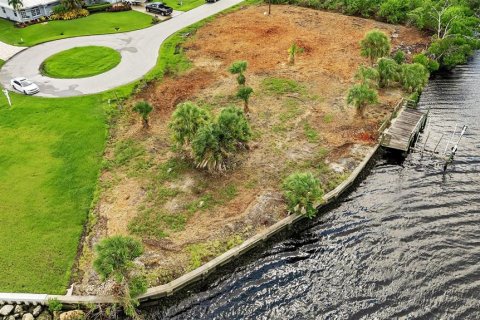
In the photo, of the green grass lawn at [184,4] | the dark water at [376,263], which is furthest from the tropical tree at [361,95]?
the green grass lawn at [184,4]

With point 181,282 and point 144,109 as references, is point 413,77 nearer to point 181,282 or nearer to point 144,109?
point 144,109

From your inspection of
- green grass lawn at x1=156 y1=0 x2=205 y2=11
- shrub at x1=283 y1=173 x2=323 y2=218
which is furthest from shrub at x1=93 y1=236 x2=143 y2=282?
green grass lawn at x1=156 y1=0 x2=205 y2=11

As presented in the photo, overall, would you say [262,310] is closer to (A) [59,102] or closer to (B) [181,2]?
(A) [59,102]

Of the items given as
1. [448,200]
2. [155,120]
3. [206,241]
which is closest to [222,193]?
[206,241]

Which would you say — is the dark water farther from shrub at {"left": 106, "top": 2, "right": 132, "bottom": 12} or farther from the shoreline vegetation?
shrub at {"left": 106, "top": 2, "right": 132, "bottom": 12}

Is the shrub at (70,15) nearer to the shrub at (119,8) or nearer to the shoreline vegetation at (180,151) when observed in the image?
the shrub at (119,8)

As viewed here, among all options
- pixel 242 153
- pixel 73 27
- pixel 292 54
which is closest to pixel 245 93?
pixel 242 153
